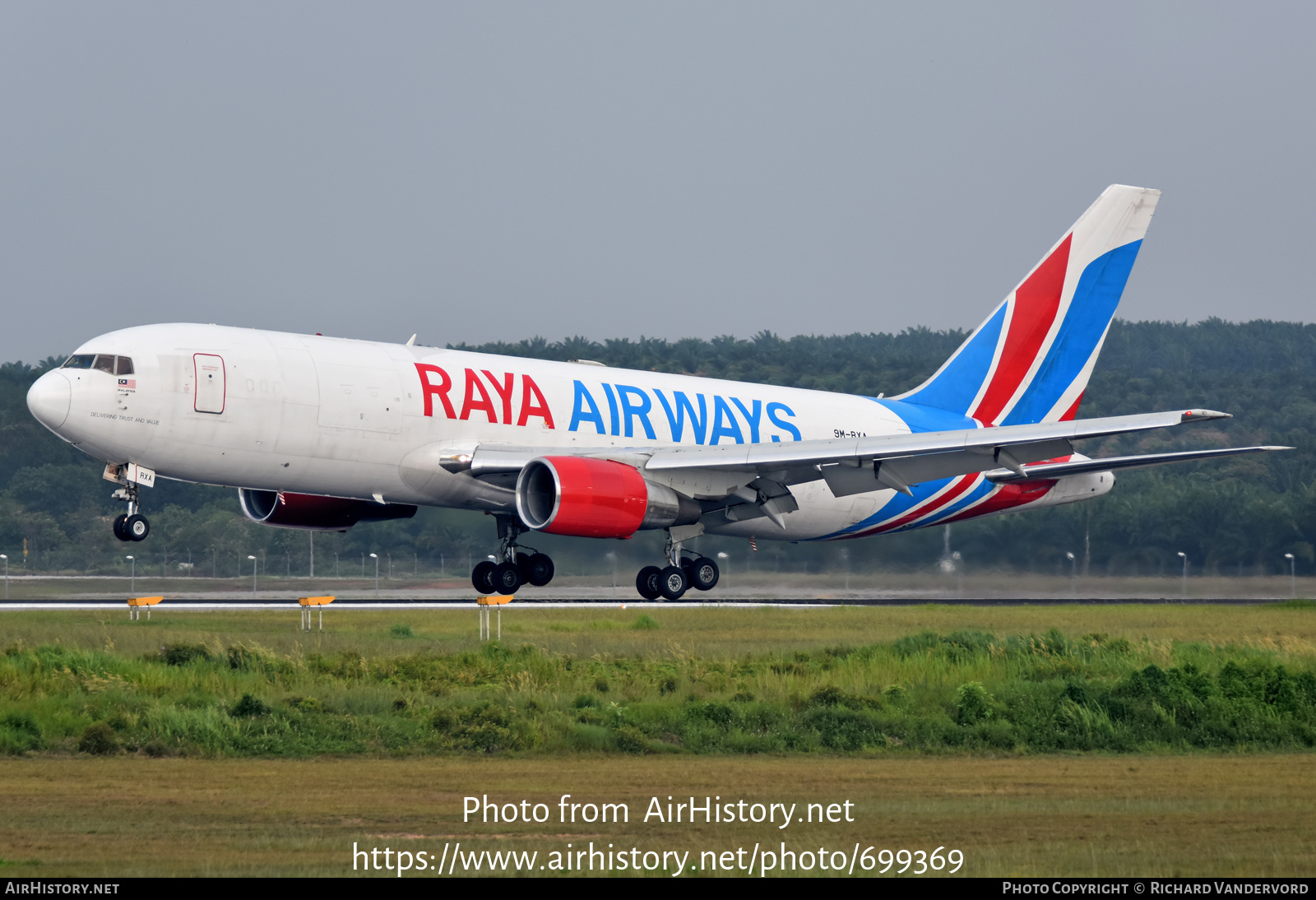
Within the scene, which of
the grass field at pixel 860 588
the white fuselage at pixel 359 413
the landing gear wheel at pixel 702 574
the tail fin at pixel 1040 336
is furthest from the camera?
the grass field at pixel 860 588

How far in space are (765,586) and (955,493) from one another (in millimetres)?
6926

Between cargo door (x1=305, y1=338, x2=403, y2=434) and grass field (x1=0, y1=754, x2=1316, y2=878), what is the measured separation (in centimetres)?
1298

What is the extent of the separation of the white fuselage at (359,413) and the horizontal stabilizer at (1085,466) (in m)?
5.19

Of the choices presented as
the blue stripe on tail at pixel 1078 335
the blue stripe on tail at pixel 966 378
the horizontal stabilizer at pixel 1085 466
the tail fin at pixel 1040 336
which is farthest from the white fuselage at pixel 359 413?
the blue stripe on tail at pixel 1078 335

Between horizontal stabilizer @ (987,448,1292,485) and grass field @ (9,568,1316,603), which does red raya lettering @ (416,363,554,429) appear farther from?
grass field @ (9,568,1316,603)

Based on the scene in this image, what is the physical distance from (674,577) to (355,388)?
8.07 m

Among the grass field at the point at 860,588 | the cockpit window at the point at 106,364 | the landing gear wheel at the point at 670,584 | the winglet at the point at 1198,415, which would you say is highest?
the cockpit window at the point at 106,364

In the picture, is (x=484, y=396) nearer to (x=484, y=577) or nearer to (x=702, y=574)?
(x=484, y=577)

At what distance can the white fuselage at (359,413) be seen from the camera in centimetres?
2647

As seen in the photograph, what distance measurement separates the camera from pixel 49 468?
70.7 meters

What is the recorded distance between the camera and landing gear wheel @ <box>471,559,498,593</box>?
32969mm

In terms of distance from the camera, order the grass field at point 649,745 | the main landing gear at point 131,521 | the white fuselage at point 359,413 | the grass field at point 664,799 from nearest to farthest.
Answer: the grass field at point 664,799 < the grass field at point 649,745 < the white fuselage at point 359,413 < the main landing gear at point 131,521

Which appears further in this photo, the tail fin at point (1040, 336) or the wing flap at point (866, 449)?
the tail fin at point (1040, 336)

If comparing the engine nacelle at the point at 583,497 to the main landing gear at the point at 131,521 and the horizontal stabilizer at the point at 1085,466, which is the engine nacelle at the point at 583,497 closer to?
the main landing gear at the point at 131,521
